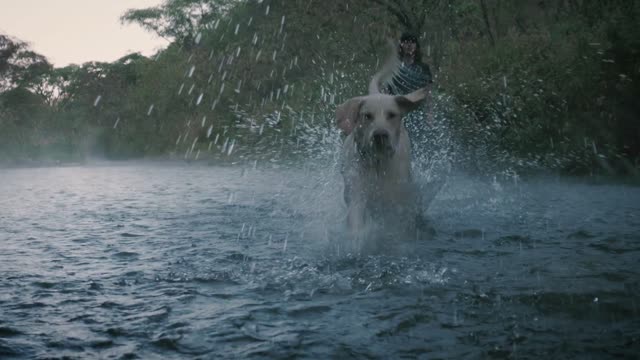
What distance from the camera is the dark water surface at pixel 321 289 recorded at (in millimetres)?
2760

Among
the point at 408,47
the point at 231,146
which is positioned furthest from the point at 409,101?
the point at 231,146

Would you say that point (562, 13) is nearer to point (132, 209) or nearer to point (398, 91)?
point (398, 91)

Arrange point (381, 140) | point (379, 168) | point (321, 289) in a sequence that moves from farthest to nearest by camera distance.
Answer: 1. point (379, 168)
2. point (381, 140)
3. point (321, 289)

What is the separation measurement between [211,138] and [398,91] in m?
31.0

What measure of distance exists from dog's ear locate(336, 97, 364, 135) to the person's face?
64.1 inches

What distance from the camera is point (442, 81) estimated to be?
14.9 m

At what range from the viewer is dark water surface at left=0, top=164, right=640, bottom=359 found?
9.05 feet

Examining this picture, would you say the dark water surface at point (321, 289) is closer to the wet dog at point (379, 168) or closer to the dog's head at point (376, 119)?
the wet dog at point (379, 168)

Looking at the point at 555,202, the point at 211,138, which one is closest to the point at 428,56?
the point at 555,202

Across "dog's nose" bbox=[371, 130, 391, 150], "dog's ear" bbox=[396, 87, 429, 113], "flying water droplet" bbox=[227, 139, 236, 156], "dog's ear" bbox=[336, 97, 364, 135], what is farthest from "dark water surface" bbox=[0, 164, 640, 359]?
"flying water droplet" bbox=[227, 139, 236, 156]

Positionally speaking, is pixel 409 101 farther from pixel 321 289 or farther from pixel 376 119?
pixel 321 289

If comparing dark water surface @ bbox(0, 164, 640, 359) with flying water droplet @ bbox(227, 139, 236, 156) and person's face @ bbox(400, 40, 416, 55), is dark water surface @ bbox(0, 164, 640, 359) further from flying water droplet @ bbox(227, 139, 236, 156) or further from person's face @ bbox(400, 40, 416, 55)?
flying water droplet @ bbox(227, 139, 236, 156)

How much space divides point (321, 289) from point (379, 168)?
6.89 feet

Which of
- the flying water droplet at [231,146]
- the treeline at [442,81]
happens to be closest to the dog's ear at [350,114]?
the treeline at [442,81]
